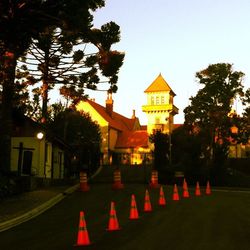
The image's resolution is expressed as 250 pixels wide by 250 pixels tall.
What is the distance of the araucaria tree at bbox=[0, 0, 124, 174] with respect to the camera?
19.7 meters

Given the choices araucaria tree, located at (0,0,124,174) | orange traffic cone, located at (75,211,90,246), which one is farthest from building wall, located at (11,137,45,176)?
orange traffic cone, located at (75,211,90,246)

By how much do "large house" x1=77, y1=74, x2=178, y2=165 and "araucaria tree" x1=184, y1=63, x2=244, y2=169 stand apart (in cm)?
2391

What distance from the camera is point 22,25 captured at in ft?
66.0

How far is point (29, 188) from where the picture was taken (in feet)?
82.2

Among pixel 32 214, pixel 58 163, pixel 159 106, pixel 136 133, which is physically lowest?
pixel 32 214

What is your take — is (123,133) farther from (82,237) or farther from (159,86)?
(82,237)

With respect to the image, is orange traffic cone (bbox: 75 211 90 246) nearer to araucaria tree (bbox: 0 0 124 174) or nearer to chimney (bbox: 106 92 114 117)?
araucaria tree (bbox: 0 0 124 174)

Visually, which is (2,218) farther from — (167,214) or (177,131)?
(177,131)

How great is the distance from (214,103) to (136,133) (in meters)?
33.8

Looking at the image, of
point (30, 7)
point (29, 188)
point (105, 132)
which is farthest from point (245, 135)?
point (30, 7)

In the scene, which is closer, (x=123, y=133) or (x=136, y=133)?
(x=136, y=133)

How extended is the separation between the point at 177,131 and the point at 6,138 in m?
45.9

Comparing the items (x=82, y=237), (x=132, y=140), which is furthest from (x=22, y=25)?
(x=132, y=140)

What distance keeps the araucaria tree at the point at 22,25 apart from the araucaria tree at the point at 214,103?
1339 inches
